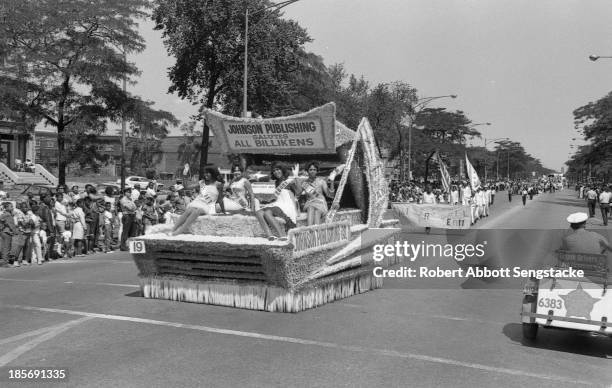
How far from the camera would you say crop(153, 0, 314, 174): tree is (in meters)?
35.6

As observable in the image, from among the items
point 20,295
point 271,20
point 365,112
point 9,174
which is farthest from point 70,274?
point 365,112

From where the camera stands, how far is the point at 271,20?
123 ft

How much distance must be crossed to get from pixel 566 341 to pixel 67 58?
23824 millimetres

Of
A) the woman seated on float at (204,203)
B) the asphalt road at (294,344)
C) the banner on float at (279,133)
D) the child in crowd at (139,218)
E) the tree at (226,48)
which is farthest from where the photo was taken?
the tree at (226,48)

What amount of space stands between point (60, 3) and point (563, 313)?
24293 mm

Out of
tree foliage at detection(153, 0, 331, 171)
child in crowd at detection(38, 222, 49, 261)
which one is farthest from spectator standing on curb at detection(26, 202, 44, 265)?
tree foliage at detection(153, 0, 331, 171)

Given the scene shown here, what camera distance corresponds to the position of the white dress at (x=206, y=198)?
9.77m

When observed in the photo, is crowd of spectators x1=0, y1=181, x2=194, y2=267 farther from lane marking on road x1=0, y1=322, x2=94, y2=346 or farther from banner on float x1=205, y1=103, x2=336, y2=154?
lane marking on road x1=0, y1=322, x2=94, y2=346

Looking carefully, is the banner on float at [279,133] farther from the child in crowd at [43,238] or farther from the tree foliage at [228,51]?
the tree foliage at [228,51]

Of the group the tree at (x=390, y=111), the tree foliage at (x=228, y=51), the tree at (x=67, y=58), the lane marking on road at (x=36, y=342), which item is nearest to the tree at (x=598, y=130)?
the tree at (x=390, y=111)

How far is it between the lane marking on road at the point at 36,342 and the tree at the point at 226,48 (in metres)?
26.3

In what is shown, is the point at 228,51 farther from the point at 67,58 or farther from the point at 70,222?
the point at 70,222

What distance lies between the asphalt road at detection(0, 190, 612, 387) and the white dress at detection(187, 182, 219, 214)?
1528 mm

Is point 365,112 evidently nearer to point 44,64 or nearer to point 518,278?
point 44,64
